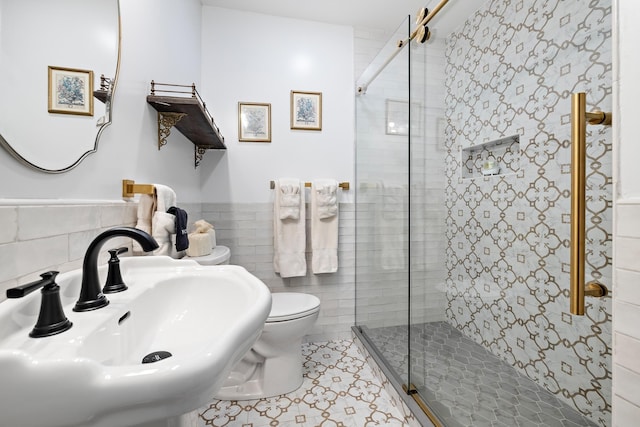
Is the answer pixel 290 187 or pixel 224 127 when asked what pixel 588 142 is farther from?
pixel 224 127

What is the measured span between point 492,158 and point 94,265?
150cm

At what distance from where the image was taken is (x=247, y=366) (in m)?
1.51

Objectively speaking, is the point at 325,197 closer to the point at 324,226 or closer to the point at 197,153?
the point at 324,226

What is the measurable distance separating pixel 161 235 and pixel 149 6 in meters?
0.94

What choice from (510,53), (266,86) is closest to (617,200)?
(510,53)

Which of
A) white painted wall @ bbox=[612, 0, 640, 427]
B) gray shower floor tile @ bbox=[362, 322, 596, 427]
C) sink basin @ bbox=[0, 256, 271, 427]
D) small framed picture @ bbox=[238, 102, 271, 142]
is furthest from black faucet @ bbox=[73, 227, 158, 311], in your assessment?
small framed picture @ bbox=[238, 102, 271, 142]

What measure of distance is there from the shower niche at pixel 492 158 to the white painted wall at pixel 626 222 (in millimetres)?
497

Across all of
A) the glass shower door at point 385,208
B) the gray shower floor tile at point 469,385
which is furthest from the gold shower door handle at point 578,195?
the glass shower door at point 385,208

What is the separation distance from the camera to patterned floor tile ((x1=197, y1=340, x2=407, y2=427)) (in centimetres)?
130

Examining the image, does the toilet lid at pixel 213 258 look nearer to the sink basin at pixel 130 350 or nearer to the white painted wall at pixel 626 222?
the sink basin at pixel 130 350

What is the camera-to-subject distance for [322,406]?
140 cm

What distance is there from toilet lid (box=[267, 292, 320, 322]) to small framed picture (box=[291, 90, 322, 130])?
1169 mm

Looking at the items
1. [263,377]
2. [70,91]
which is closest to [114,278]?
[70,91]

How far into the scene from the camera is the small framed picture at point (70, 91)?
660 mm
